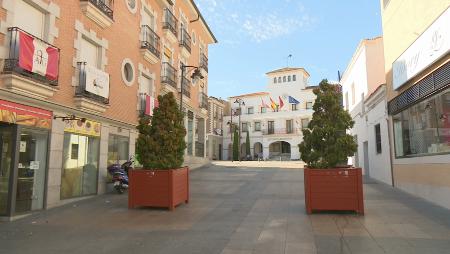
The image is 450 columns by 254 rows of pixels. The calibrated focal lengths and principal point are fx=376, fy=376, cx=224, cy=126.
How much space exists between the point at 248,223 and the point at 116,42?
924 centimetres

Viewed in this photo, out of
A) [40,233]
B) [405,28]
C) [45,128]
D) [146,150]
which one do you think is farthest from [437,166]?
[45,128]

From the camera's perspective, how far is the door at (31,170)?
29.3 feet

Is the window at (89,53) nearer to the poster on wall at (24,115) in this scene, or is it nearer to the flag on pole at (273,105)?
the poster on wall at (24,115)

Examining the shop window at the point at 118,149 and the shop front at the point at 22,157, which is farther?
the shop window at the point at 118,149

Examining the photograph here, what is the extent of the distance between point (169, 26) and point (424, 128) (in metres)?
12.7

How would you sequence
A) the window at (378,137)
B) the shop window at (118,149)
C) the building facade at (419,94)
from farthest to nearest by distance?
the window at (378,137) → the shop window at (118,149) → the building facade at (419,94)

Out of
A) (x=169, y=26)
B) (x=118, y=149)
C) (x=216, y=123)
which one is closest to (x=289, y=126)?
(x=216, y=123)

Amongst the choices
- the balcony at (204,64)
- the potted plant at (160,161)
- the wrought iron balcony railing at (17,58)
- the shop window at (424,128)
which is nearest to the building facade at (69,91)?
the wrought iron balcony railing at (17,58)

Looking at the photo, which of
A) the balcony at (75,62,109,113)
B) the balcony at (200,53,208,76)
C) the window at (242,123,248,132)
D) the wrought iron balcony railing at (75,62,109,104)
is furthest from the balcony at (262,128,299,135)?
the wrought iron balcony railing at (75,62,109,104)

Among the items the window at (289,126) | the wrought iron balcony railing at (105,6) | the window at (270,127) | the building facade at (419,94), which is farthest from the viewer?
the window at (270,127)

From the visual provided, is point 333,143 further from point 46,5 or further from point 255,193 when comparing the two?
point 46,5

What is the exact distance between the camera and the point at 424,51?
10062 mm

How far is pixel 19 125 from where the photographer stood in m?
8.84

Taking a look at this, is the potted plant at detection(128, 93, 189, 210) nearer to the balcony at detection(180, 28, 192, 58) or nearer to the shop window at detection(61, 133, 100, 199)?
the shop window at detection(61, 133, 100, 199)
